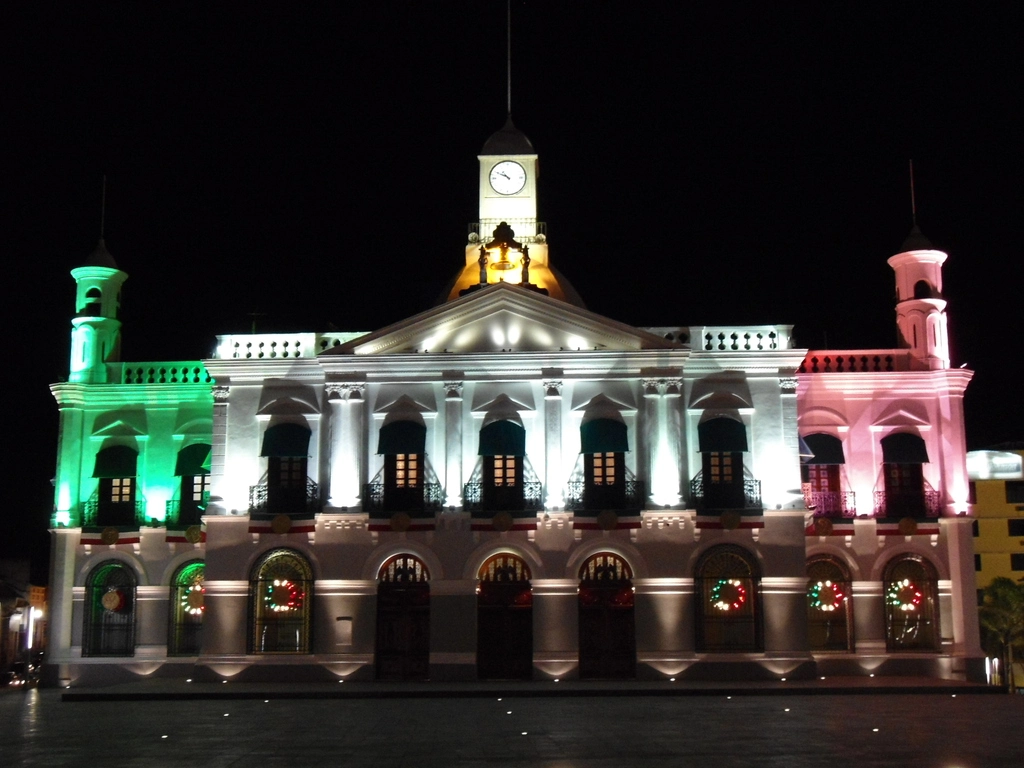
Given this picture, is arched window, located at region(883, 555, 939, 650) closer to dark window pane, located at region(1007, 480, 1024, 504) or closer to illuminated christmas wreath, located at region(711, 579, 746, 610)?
illuminated christmas wreath, located at region(711, 579, 746, 610)

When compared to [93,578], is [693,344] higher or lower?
higher

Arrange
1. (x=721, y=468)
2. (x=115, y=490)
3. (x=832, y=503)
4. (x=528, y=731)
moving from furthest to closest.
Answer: (x=115, y=490)
(x=832, y=503)
(x=721, y=468)
(x=528, y=731)

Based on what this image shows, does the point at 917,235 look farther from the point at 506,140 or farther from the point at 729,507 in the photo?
the point at 506,140

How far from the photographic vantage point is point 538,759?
56.1 ft

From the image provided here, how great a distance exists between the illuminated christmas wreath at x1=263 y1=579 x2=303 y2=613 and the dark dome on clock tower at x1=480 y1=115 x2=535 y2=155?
15.3m

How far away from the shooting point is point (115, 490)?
117 feet

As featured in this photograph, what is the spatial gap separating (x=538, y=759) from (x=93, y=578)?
71.3 feet

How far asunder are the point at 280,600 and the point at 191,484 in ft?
15.7

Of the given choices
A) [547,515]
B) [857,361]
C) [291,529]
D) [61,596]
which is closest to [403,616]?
[291,529]

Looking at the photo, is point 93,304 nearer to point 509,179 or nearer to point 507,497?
point 509,179

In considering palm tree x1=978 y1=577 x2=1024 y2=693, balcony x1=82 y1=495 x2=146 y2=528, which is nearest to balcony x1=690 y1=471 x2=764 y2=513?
palm tree x1=978 y1=577 x2=1024 y2=693

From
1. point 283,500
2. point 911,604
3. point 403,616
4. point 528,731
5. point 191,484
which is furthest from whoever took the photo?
point 191,484

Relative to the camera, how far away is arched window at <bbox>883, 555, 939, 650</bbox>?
33281 millimetres

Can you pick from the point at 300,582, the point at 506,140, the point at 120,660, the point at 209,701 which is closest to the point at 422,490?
the point at 300,582
